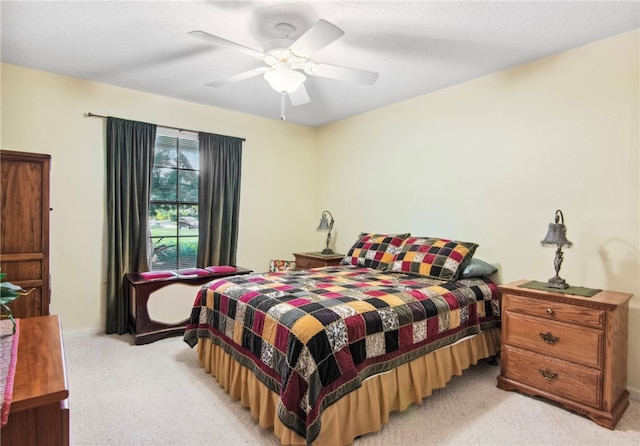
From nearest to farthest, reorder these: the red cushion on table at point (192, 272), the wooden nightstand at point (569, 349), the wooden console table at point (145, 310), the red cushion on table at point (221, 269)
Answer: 1. the wooden nightstand at point (569, 349)
2. the wooden console table at point (145, 310)
3. the red cushion on table at point (192, 272)
4. the red cushion on table at point (221, 269)

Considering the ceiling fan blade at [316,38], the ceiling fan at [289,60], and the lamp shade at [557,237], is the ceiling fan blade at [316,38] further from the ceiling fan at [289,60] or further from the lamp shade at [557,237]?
the lamp shade at [557,237]

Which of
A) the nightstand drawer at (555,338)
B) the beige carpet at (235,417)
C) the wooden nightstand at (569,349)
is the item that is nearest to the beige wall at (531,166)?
the wooden nightstand at (569,349)

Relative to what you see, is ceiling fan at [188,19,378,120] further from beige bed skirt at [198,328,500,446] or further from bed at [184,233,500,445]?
beige bed skirt at [198,328,500,446]

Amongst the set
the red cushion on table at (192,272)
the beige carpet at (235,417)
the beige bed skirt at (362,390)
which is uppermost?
the red cushion on table at (192,272)

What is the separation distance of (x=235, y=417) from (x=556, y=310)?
211 centimetres

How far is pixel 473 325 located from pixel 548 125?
5.51 feet

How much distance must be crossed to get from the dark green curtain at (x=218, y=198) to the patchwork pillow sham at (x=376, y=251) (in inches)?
59.8

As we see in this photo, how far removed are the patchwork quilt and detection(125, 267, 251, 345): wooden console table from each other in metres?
0.88

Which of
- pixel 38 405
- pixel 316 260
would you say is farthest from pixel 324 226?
pixel 38 405

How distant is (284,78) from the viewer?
2.27 meters

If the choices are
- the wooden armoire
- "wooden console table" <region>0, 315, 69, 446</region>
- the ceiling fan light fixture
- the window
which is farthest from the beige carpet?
the ceiling fan light fixture

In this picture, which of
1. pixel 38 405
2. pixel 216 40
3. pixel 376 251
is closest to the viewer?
pixel 38 405

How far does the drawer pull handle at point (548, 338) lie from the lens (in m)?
2.25

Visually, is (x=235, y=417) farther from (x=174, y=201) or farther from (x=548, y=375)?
(x=174, y=201)
